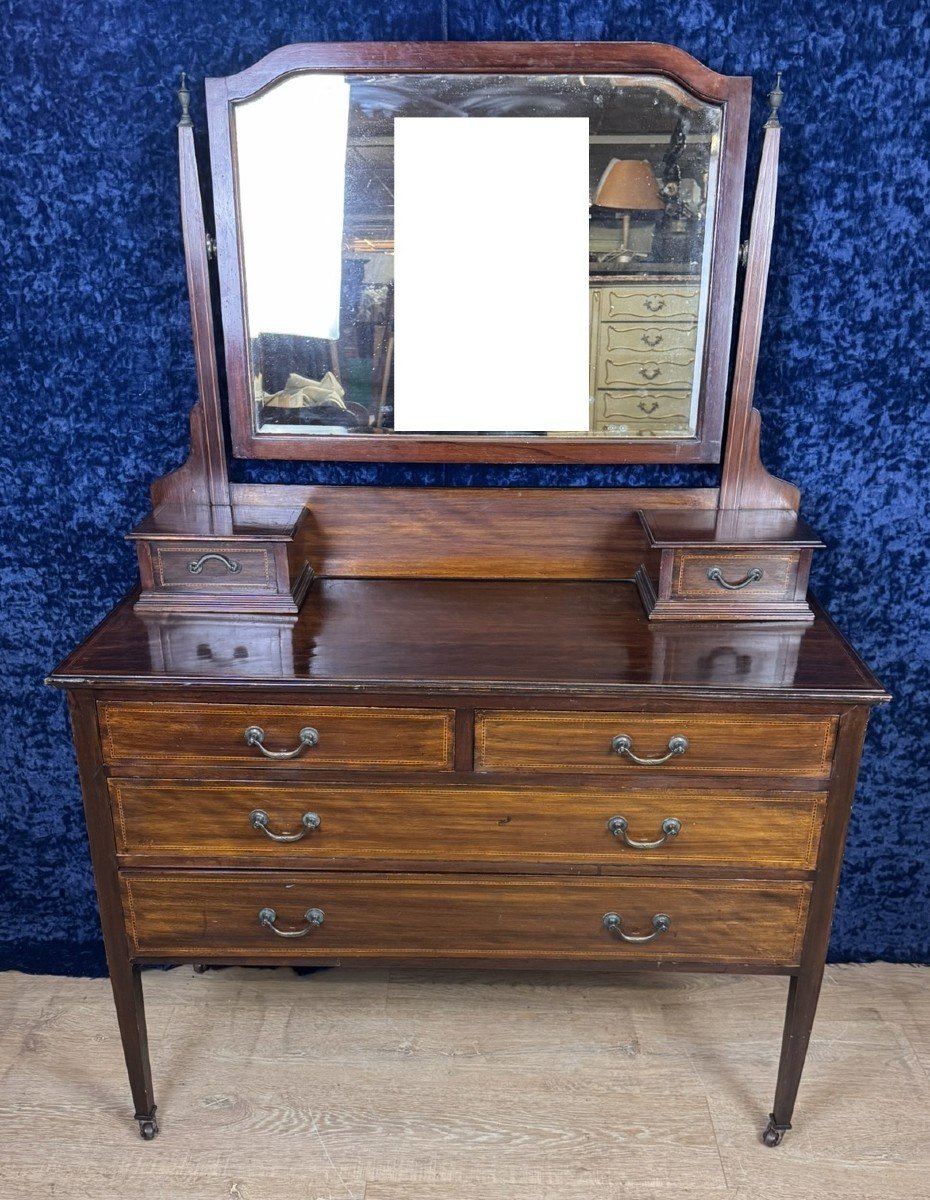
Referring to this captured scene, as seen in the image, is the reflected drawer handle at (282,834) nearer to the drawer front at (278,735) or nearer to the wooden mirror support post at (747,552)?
the drawer front at (278,735)

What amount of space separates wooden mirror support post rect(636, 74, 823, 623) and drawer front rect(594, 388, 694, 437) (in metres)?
0.11

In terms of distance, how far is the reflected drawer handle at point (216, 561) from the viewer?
1.64m

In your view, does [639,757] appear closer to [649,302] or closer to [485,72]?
[649,302]

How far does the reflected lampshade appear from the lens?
5.44ft

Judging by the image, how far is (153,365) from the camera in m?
1.84

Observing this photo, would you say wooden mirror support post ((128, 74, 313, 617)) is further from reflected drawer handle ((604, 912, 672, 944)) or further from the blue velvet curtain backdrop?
reflected drawer handle ((604, 912, 672, 944))

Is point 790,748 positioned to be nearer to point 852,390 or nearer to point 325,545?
point 852,390

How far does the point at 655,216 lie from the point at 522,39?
38 cm

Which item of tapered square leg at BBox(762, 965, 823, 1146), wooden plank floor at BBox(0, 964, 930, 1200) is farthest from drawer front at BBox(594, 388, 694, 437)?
wooden plank floor at BBox(0, 964, 930, 1200)

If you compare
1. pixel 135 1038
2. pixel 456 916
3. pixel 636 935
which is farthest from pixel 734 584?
pixel 135 1038

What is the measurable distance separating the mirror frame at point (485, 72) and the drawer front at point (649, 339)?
0.14 ft

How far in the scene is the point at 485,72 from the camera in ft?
5.32

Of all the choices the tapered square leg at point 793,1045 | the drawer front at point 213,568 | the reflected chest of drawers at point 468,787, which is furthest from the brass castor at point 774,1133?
the drawer front at point 213,568

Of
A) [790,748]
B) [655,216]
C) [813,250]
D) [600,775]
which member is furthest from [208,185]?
[790,748]
